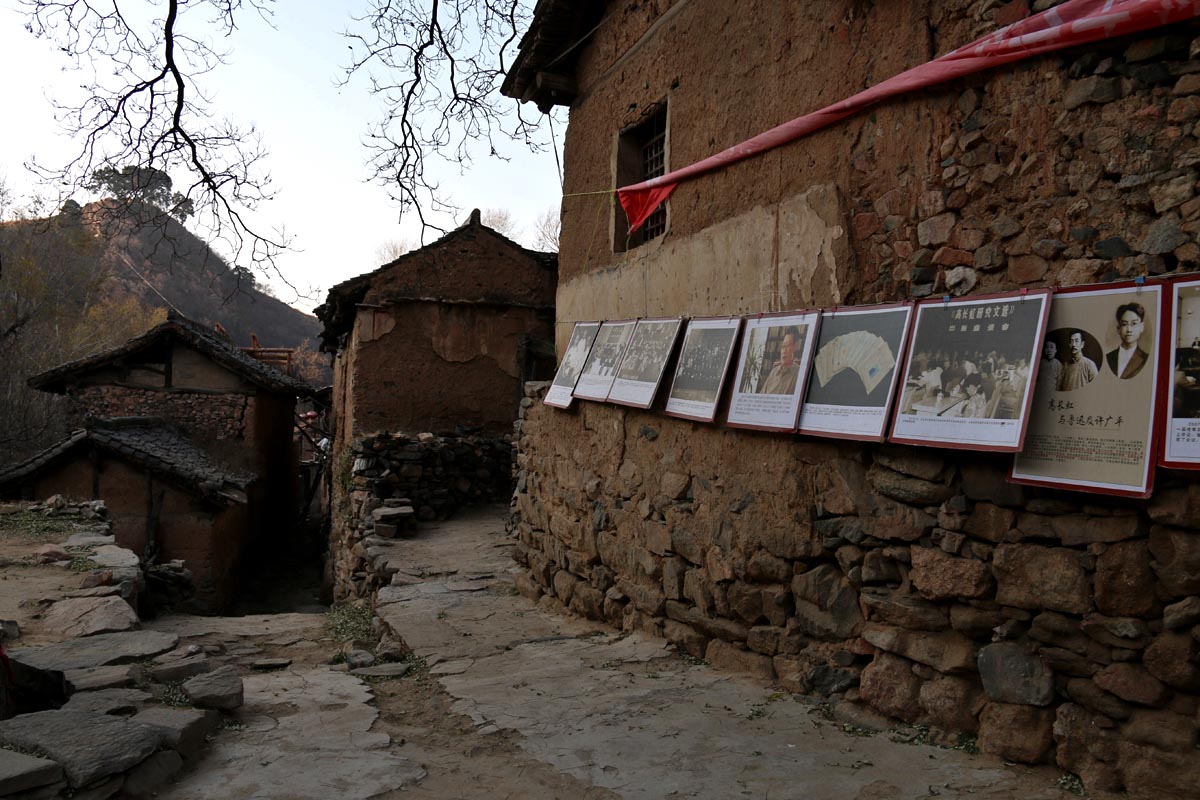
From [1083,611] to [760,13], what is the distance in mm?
3443

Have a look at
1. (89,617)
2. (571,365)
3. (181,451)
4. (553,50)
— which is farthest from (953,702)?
(181,451)

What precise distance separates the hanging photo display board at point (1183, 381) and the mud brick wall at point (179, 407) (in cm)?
1649

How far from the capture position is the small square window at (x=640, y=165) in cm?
564

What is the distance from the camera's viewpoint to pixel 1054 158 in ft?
9.11

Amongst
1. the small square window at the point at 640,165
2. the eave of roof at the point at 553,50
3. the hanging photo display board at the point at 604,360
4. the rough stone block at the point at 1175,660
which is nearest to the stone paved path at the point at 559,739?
the rough stone block at the point at 1175,660

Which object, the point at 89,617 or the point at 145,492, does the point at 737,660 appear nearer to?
the point at 89,617

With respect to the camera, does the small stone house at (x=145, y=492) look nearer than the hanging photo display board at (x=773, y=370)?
No

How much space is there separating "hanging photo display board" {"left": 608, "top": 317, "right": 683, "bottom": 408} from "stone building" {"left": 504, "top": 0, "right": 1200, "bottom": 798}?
161 mm

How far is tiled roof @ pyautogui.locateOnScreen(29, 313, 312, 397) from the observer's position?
14961mm

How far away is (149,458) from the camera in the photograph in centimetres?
1196

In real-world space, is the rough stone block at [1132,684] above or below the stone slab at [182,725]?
above

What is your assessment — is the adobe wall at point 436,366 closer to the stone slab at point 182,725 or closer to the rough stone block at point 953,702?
the stone slab at point 182,725

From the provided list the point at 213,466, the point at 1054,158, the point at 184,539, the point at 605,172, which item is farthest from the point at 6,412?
the point at 1054,158

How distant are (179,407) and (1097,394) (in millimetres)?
16772
